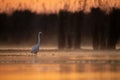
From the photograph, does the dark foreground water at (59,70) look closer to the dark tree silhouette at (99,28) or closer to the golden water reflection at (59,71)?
the golden water reflection at (59,71)

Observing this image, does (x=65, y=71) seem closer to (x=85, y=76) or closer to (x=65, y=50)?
(x=85, y=76)

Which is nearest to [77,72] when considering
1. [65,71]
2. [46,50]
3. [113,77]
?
[65,71]

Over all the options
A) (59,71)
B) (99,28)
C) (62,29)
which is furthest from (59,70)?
(99,28)

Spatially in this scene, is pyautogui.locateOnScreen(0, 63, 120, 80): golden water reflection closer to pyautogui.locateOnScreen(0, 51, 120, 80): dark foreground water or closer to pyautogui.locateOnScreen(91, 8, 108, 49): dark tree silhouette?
pyautogui.locateOnScreen(0, 51, 120, 80): dark foreground water

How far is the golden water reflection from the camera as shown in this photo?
15.9 m

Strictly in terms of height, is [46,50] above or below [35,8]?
below

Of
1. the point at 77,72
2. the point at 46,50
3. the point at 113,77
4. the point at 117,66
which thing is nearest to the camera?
the point at 113,77

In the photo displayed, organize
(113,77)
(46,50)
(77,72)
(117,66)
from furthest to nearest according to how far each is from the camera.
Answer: (46,50), (117,66), (77,72), (113,77)

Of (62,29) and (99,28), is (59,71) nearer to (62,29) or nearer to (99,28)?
(62,29)

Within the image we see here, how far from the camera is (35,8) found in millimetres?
29547

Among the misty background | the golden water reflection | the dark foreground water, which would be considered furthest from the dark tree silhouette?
the golden water reflection

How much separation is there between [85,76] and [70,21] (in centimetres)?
1414

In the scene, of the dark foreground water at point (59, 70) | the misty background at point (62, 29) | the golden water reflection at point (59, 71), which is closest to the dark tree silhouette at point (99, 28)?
Result: the misty background at point (62, 29)

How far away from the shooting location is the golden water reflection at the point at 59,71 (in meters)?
15.9
